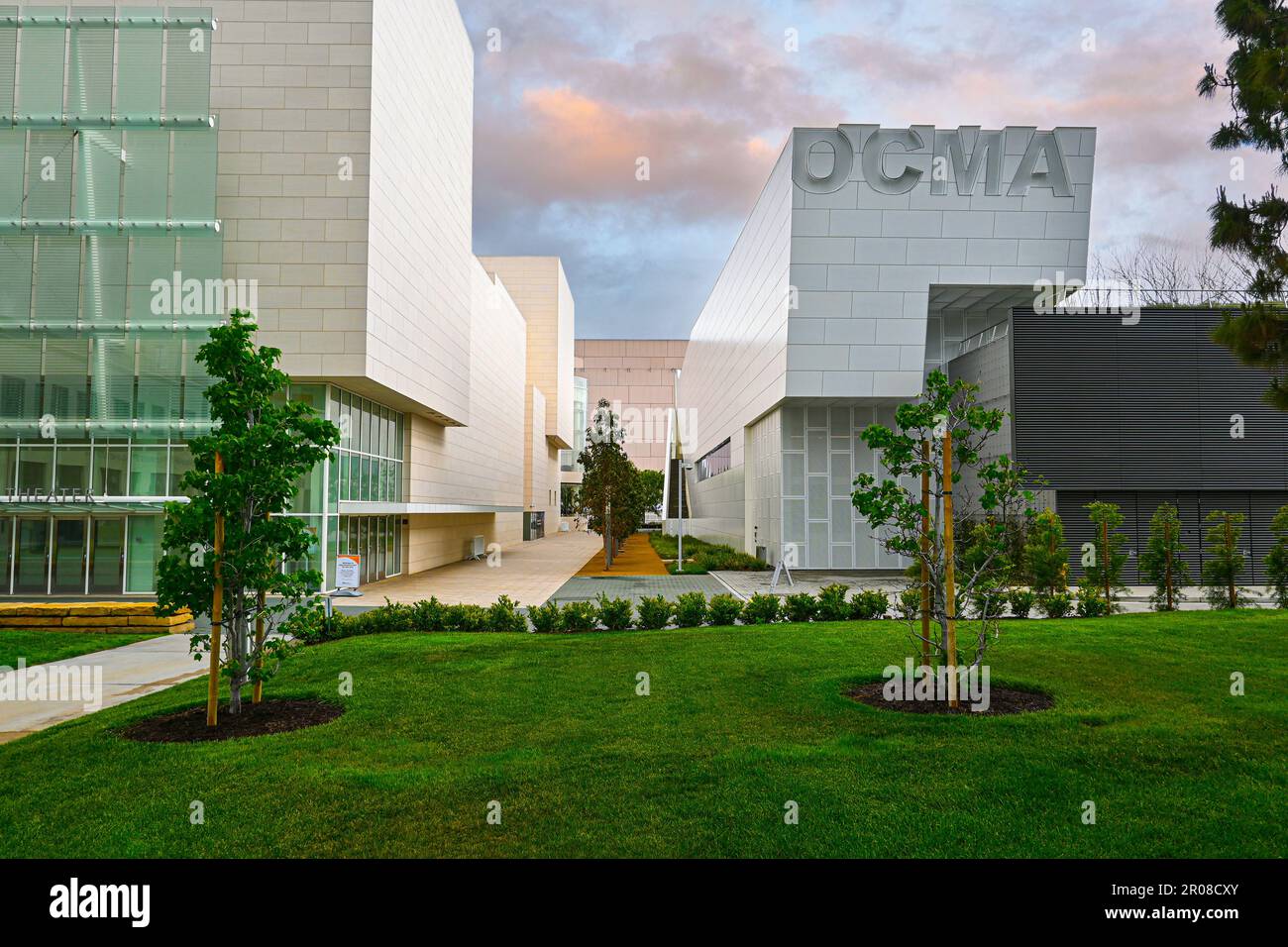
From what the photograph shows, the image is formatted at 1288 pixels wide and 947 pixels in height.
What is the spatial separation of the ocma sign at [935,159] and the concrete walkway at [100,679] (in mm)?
20623

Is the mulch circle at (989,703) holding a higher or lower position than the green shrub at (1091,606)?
lower

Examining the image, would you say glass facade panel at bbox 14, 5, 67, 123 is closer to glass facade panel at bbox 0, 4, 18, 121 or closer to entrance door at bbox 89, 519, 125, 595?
glass facade panel at bbox 0, 4, 18, 121

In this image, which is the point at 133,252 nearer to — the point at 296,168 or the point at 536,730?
the point at 296,168

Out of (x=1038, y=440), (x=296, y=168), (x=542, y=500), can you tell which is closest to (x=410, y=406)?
(x=296, y=168)

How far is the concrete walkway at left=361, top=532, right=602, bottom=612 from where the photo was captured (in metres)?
21.3

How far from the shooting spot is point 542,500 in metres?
73.2

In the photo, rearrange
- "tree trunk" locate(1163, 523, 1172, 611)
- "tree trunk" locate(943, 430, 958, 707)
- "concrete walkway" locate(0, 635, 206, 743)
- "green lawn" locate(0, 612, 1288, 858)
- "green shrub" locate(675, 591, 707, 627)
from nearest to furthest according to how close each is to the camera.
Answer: "green lawn" locate(0, 612, 1288, 858)
"tree trunk" locate(943, 430, 958, 707)
"concrete walkway" locate(0, 635, 206, 743)
"green shrub" locate(675, 591, 707, 627)
"tree trunk" locate(1163, 523, 1172, 611)

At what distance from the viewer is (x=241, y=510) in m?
7.98

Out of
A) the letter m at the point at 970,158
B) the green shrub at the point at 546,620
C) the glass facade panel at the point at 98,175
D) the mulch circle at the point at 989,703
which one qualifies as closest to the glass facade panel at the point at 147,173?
the glass facade panel at the point at 98,175

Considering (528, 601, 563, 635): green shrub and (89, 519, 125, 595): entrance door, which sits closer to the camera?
(528, 601, 563, 635): green shrub

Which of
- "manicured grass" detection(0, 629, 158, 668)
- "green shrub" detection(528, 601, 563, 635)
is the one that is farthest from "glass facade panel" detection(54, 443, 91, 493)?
"green shrub" detection(528, 601, 563, 635)

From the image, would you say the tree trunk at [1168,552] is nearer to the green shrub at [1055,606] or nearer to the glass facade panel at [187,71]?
the green shrub at [1055,606]

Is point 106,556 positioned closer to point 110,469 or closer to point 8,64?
point 110,469

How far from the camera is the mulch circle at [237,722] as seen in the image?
293 inches
